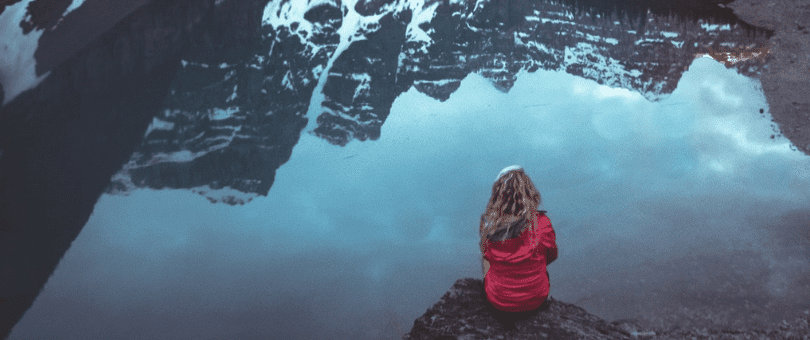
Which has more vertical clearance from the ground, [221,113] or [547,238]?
[221,113]

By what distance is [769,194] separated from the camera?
646 centimetres

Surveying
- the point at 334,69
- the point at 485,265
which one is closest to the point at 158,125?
the point at 334,69

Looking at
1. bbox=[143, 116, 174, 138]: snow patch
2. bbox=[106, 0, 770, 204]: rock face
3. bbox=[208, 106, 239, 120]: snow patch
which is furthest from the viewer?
bbox=[208, 106, 239, 120]: snow patch

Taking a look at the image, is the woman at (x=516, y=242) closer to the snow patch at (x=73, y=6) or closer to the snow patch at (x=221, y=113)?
the snow patch at (x=221, y=113)

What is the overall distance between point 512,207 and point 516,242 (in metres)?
0.20

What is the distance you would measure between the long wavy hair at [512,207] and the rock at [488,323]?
2.17 feet

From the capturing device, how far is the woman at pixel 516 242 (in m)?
2.69

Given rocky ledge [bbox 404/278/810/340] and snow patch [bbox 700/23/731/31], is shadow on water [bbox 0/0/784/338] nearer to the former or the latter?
rocky ledge [bbox 404/278/810/340]

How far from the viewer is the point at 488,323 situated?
3.07 metres

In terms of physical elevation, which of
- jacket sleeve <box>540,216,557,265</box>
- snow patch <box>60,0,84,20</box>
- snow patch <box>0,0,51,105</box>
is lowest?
jacket sleeve <box>540,216,557,265</box>

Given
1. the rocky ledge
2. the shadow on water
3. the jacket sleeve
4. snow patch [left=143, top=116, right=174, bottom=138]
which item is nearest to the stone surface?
the rocky ledge

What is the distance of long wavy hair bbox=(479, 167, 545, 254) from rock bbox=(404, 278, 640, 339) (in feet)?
2.17

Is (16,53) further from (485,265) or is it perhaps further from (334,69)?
(485,265)

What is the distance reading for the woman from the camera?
2.69m
